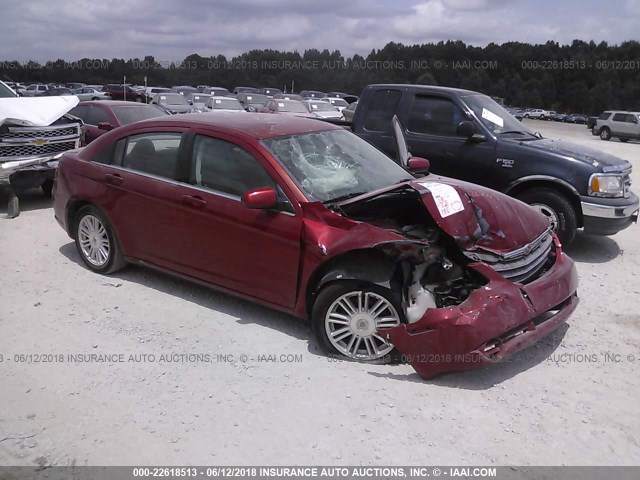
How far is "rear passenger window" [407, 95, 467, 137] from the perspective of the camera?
7469mm

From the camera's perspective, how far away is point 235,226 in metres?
4.54

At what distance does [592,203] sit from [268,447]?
5.14 meters

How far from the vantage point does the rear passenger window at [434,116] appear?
7.47 metres

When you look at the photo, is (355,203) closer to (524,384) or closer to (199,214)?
(199,214)

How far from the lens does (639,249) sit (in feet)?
24.5

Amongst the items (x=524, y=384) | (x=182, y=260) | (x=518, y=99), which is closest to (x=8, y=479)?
(x=182, y=260)

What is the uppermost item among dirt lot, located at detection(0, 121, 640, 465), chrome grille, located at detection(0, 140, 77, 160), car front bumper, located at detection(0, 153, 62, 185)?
chrome grille, located at detection(0, 140, 77, 160)

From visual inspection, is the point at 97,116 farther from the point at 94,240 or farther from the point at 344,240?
the point at 344,240

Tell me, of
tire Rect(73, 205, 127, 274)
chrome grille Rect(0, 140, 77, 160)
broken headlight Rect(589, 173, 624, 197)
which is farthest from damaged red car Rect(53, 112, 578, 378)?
chrome grille Rect(0, 140, 77, 160)

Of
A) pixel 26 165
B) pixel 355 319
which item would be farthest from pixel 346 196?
pixel 26 165

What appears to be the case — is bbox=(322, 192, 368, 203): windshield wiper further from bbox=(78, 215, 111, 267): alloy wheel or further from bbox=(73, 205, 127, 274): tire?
bbox=(78, 215, 111, 267): alloy wheel

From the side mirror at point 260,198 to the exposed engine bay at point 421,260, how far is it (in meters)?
0.54

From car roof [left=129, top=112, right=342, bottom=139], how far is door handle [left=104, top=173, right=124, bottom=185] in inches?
21.3

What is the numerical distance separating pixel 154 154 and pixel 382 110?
3.78m
